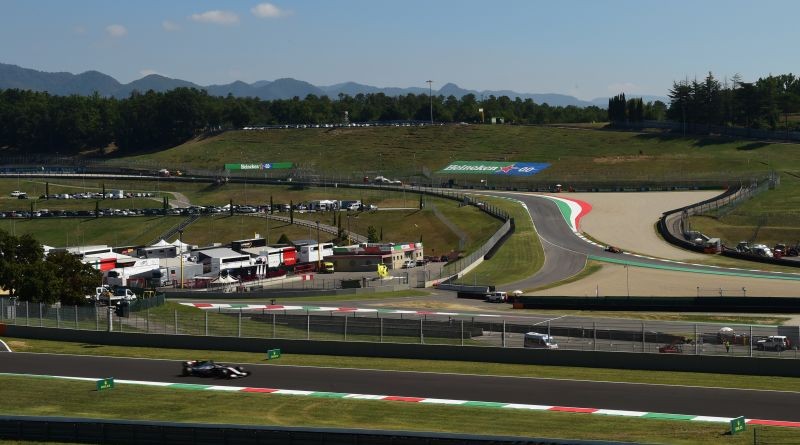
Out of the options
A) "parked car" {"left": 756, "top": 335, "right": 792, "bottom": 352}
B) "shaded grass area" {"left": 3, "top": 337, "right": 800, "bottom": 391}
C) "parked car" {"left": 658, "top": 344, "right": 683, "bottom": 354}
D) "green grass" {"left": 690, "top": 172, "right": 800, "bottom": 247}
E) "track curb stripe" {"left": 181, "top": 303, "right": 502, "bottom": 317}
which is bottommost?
"track curb stripe" {"left": 181, "top": 303, "right": 502, "bottom": 317}

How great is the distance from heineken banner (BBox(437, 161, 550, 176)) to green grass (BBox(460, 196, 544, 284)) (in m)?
57.5

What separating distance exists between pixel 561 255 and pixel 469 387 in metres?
51.9

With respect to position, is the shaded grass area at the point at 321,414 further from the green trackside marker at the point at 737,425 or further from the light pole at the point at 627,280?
the light pole at the point at 627,280

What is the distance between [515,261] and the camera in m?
84.1

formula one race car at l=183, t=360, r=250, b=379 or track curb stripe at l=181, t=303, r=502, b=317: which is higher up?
formula one race car at l=183, t=360, r=250, b=379

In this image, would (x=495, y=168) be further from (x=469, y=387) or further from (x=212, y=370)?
(x=469, y=387)

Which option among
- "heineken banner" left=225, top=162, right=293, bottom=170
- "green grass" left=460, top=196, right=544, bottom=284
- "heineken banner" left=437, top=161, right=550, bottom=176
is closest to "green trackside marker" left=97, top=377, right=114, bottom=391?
"green grass" left=460, top=196, right=544, bottom=284

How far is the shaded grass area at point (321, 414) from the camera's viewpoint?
29.5 m

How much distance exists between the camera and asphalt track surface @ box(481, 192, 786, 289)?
76188mm

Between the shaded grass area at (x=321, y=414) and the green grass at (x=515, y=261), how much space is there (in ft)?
A: 140

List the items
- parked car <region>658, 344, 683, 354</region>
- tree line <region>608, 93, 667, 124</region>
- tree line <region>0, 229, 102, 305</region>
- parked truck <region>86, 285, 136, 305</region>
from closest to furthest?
parked car <region>658, 344, 683, 354</region> → tree line <region>0, 229, 102, 305</region> → parked truck <region>86, 285, 136, 305</region> → tree line <region>608, 93, 667, 124</region>

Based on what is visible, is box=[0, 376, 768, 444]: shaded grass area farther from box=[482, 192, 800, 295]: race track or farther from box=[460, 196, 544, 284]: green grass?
box=[460, 196, 544, 284]: green grass

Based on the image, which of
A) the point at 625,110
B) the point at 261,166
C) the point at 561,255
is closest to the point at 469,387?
the point at 561,255

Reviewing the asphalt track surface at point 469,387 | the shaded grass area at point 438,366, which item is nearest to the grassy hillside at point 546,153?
the shaded grass area at point 438,366
